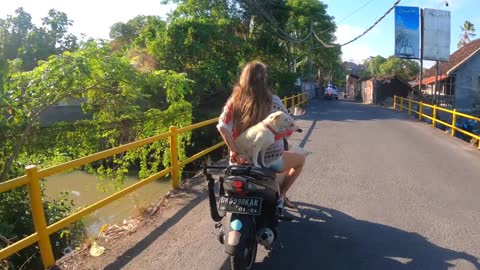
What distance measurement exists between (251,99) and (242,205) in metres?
1.01

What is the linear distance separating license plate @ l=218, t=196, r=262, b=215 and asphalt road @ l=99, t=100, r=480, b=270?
723 mm

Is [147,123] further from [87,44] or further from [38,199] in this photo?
[38,199]

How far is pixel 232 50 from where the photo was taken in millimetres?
23953

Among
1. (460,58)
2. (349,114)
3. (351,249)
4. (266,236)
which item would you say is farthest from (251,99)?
(460,58)

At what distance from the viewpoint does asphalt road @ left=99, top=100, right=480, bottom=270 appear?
4051 mm

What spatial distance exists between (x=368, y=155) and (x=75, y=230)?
21.5ft

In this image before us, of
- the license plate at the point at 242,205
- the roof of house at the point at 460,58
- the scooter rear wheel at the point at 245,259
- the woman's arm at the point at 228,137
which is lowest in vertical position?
the scooter rear wheel at the point at 245,259

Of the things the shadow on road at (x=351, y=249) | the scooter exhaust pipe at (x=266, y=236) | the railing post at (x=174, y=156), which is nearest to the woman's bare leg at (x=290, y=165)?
the shadow on road at (x=351, y=249)

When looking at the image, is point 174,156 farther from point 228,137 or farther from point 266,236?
point 266,236

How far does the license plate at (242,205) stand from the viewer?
3.48 metres

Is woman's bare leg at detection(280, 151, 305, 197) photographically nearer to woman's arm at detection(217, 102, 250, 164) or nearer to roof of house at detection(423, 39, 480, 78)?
woman's arm at detection(217, 102, 250, 164)

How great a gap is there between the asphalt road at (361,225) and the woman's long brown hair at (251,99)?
1.36 metres

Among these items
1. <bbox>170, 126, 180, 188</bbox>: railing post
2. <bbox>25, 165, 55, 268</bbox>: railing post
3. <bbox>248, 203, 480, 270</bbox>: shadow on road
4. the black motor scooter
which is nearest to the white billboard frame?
<bbox>170, 126, 180, 188</bbox>: railing post

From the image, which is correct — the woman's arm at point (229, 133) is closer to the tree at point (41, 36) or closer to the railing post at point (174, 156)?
the railing post at point (174, 156)
